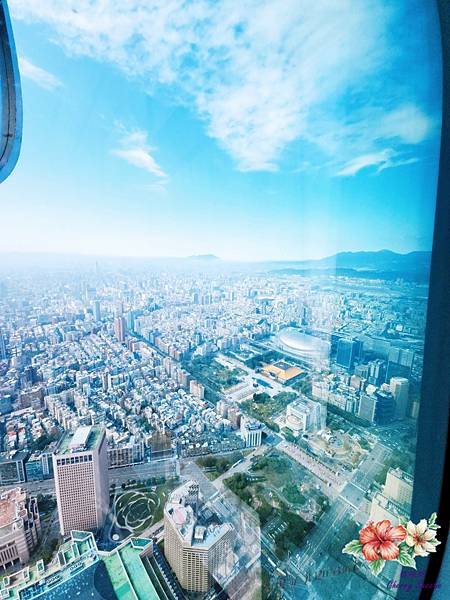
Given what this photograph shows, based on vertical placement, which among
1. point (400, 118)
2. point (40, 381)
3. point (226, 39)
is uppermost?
point (226, 39)

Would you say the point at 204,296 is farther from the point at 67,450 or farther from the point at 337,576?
the point at 337,576

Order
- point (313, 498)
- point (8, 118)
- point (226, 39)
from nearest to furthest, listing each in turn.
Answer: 1. point (8, 118)
2. point (226, 39)
3. point (313, 498)

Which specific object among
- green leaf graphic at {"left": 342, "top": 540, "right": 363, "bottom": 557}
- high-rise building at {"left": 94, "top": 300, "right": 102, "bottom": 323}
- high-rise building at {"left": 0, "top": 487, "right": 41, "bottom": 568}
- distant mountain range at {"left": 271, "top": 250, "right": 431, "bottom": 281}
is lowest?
green leaf graphic at {"left": 342, "top": 540, "right": 363, "bottom": 557}

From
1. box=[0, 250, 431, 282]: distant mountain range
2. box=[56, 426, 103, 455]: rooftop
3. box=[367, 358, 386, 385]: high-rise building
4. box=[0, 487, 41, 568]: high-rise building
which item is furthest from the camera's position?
box=[367, 358, 386, 385]: high-rise building

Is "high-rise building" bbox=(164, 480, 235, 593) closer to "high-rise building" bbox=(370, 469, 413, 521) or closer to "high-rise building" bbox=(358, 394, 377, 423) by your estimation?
"high-rise building" bbox=(370, 469, 413, 521)

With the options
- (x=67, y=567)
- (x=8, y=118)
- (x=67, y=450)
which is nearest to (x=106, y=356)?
(x=67, y=450)

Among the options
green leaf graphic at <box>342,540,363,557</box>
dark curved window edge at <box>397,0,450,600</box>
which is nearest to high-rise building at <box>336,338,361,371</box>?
dark curved window edge at <box>397,0,450,600</box>

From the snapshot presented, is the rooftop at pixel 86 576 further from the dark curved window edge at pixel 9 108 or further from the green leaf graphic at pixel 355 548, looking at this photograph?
the dark curved window edge at pixel 9 108
